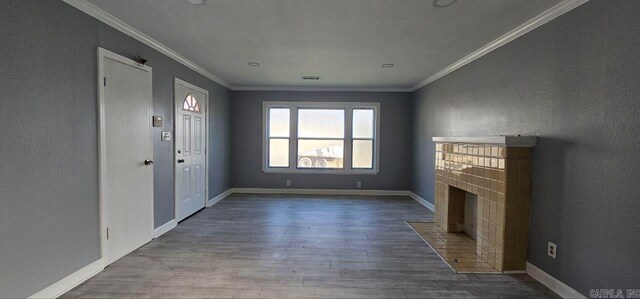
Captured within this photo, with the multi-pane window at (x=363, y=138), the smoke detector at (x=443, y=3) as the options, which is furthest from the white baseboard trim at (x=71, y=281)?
the multi-pane window at (x=363, y=138)

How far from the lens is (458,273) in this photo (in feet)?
8.94

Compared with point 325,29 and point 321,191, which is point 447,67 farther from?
point 321,191

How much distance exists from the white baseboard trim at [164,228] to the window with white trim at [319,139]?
8.78 ft

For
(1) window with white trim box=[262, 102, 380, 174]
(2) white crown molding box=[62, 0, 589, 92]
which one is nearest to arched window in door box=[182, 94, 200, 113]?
(2) white crown molding box=[62, 0, 589, 92]

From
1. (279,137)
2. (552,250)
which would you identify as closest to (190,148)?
(279,137)

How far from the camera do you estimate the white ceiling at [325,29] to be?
97.9 inches

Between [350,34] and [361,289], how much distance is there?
8.25 feet

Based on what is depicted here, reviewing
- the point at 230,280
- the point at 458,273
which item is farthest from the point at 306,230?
the point at 458,273

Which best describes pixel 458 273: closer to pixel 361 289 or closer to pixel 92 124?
pixel 361 289

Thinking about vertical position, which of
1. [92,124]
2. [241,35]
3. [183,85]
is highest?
[241,35]

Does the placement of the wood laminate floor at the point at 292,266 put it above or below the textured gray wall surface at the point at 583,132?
below

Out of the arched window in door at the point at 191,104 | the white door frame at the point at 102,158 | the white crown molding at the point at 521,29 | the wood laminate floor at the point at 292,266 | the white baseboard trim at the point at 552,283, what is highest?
the white crown molding at the point at 521,29

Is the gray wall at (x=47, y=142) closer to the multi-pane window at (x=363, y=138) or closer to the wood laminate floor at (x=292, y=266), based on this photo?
the wood laminate floor at (x=292, y=266)

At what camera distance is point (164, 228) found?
3799 mm
